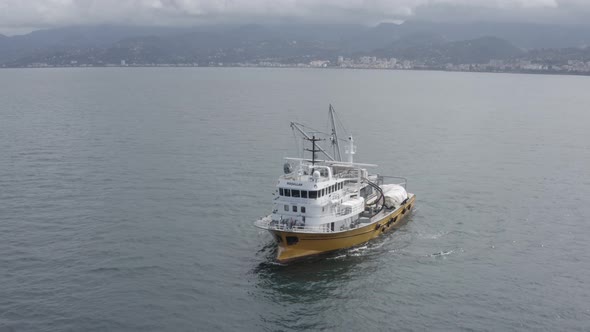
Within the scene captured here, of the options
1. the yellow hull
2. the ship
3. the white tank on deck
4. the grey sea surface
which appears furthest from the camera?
the white tank on deck

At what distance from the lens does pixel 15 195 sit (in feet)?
208

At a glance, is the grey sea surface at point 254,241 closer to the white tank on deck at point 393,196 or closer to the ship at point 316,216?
the ship at point 316,216

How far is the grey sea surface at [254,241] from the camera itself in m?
39.5

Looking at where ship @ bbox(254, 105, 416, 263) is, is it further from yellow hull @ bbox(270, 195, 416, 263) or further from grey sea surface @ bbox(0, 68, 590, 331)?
grey sea surface @ bbox(0, 68, 590, 331)

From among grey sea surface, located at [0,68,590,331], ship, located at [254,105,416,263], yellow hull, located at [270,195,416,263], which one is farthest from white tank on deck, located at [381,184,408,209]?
yellow hull, located at [270,195,416,263]

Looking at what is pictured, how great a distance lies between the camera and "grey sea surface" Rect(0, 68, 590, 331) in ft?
129

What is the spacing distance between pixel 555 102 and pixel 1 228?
180712 mm

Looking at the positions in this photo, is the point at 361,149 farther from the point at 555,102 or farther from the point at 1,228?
the point at 555,102

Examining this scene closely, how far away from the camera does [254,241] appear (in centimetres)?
5284

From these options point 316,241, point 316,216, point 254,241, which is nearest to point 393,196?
point 316,216

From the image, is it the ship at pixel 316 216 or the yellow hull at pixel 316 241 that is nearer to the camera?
the yellow hull at pixel 316 241

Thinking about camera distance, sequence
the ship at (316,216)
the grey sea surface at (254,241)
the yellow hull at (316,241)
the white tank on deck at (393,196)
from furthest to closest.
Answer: the white tank on deck at (393,196), the ship at (316,216), the yellow hull at (316,241), the grey sea surface at (254,241)

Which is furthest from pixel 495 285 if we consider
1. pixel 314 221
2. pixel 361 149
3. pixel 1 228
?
pixel 361 149

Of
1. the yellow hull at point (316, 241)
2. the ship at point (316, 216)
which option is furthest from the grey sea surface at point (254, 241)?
the ship at point (316, 216)
